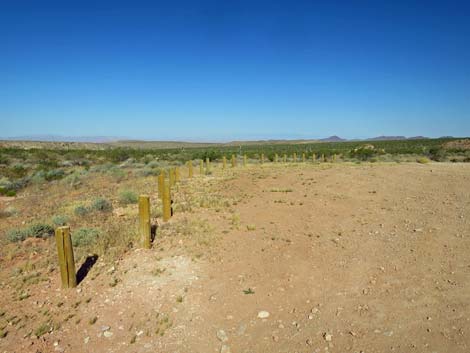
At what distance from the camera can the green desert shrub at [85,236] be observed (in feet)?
24.6

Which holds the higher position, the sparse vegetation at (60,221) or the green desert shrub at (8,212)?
the sparse vegetation at (60,221)

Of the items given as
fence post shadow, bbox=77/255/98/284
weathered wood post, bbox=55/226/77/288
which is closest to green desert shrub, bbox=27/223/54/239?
fence post shadow, bbox=77/255/98/284

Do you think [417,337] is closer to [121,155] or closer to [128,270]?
[128,270]

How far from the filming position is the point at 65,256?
5.53 m

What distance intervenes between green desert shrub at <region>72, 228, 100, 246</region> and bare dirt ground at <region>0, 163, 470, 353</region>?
4.11ft

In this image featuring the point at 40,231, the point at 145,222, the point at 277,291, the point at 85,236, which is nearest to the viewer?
the point at 277,291

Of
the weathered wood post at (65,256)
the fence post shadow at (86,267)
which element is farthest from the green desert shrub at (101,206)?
the weathered wood post at (65,256)

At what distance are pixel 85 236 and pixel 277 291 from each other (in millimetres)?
4987

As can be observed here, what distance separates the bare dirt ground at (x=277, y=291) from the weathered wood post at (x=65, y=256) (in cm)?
20

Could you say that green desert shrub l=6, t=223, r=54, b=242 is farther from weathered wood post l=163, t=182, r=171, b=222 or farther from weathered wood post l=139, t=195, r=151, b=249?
weathered wood post l=139, t=195, r=151, b=249

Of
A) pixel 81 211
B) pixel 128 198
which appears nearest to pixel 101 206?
pixel 81 211

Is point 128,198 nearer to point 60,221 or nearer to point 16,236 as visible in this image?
point 60,221

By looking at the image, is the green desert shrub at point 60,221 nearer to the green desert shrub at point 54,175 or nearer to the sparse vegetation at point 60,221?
the sparse vegetation at point 60,221

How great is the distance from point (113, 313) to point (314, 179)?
44.2 ft
